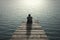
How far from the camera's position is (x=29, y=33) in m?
8.04

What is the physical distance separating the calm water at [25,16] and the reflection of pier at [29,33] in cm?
53

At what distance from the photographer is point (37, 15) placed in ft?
37.7

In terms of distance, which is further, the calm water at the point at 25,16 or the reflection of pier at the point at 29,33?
the calm water at the point at 25,16

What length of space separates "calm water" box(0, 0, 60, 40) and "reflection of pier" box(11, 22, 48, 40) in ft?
1.75

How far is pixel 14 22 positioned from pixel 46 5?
4.16 meters

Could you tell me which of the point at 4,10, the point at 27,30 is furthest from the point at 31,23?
the point at 4,10

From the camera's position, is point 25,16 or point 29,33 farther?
point 25,16

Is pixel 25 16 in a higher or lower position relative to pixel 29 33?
higher

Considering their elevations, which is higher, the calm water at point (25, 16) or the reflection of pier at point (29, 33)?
the calm water at point (25, 16)

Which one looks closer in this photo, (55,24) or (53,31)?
(53,31)

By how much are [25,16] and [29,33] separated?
10.2 feet

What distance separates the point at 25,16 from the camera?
11.0 metres

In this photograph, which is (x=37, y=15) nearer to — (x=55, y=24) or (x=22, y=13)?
(x=22, y=13)

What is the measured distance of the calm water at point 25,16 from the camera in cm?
905
